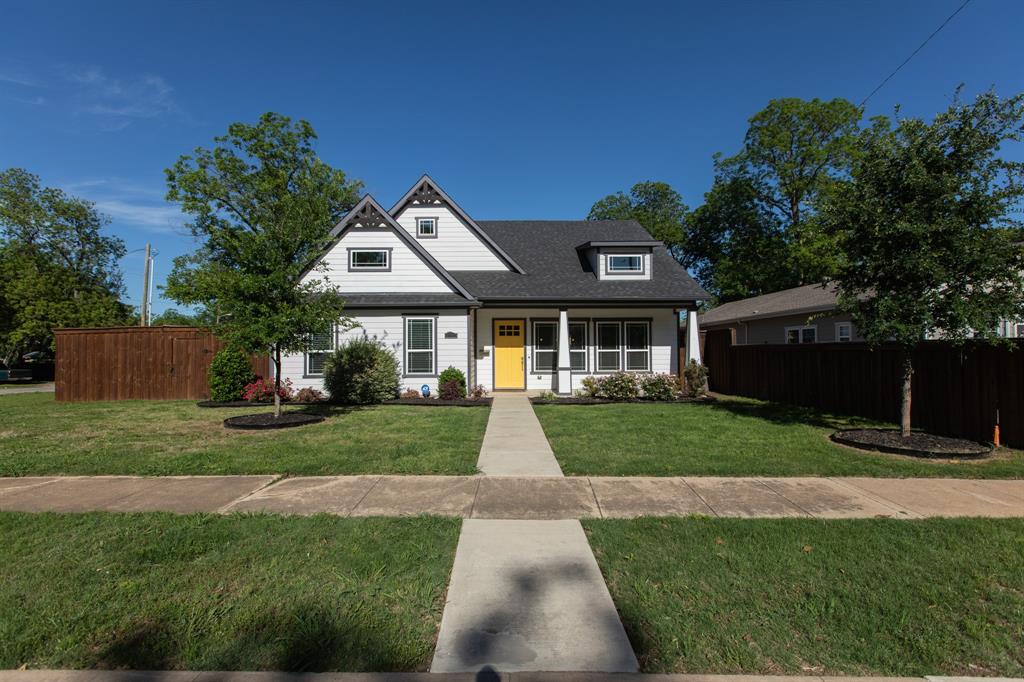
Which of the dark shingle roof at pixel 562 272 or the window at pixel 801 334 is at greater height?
the dark shingle roof at pixel 562 272

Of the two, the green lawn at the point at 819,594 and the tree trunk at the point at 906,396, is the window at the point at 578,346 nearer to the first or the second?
the tree trunk at the point at 906,396

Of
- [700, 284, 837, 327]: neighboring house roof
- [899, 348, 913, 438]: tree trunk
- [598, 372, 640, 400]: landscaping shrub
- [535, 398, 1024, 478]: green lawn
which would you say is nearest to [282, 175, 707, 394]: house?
[598, 372, 640, 400]: landscaping shrub

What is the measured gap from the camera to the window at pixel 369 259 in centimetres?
1542

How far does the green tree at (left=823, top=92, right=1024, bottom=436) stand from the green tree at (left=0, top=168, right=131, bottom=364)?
1408 inches

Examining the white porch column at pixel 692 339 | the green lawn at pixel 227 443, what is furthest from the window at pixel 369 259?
the white porch column at pixel 692 339

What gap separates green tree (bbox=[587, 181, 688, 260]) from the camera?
4494 centimetres

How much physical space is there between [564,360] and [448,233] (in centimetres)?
646

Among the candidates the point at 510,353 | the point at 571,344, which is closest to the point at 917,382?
the point at 571,344

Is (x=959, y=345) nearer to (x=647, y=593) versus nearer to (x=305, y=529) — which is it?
(x=647, y=593)

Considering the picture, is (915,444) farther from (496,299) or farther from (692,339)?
(496,299)

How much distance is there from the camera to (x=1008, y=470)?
22.0 feet

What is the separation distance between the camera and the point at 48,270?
29.8m

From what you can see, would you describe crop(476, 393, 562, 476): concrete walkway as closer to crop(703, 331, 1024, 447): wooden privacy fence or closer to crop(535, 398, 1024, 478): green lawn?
crop(535, 398, 1024, 478): green lawn

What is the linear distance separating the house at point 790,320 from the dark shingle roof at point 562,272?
11.2 ft
